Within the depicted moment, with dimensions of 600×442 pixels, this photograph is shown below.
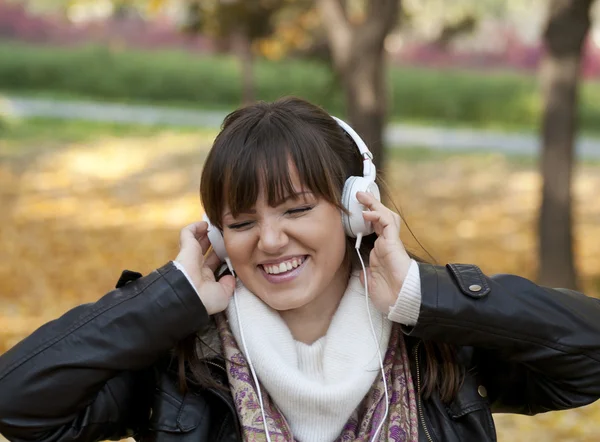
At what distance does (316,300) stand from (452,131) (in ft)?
47.8

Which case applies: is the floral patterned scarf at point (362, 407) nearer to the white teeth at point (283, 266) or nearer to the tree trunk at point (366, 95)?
the white teeth at point (283, 266)

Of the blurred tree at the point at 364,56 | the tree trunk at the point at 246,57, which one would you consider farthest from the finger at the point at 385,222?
the tree trunk at the point at 246,57

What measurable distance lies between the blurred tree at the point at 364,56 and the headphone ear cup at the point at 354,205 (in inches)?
169

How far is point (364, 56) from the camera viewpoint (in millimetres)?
6637

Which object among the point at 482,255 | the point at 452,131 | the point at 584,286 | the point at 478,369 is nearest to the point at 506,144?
the point at 452,131

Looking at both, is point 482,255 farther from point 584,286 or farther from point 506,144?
point 506,144

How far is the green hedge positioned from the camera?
17.9m

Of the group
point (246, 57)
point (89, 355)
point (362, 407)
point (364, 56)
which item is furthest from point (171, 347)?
point (246, 57)

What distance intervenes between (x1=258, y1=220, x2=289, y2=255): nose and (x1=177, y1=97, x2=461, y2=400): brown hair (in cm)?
5

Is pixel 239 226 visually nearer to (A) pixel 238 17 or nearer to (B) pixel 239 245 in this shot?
(B) pixel 239 245

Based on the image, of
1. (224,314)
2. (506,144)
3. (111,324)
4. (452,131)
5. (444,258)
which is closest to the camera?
(111,324)

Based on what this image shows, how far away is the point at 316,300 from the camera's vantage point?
2.26m

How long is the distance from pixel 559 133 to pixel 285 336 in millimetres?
4815

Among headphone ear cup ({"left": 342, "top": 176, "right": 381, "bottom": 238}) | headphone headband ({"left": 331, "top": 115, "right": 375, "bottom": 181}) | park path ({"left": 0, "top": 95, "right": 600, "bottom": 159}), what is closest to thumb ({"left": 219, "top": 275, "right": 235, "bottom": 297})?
headphone ear cup ({"left": 342, "top": 176, "right": 381, "bottom": 238})
